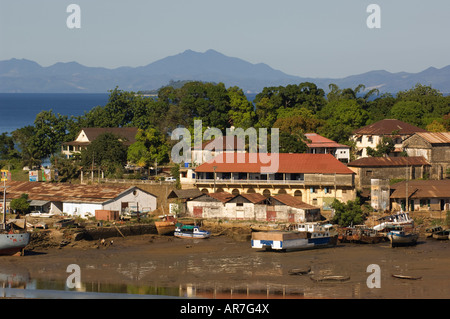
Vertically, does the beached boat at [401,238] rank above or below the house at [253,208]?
below

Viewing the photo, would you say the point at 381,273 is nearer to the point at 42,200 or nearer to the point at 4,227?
the point at 4,227

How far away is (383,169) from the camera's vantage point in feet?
247

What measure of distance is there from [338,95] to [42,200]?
59441mm

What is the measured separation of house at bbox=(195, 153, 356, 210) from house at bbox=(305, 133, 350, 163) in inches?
421

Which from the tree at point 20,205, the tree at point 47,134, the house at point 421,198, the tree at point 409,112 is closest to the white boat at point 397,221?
the house at point 421,198

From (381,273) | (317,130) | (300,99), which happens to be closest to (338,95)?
(300,99)

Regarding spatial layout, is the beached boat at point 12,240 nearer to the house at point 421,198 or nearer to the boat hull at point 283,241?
the boat hull at point 283,241

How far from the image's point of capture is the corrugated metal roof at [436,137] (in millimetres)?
79062

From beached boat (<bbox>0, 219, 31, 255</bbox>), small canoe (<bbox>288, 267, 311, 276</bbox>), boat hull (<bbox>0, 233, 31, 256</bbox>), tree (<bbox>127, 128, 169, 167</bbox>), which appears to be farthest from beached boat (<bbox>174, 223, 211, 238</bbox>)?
tree (<bbox>127, 128, 169, 167</bbox>)

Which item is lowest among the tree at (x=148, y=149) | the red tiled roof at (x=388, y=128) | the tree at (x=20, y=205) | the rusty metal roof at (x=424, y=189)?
the tree at (x=20, y=205)

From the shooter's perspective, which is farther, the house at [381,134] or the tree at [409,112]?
the tree at [409,112]

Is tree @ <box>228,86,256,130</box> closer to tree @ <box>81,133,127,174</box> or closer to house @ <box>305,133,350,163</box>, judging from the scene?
house @ <box>305,133,350,163</box>

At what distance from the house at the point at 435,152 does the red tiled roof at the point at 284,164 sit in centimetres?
1199
